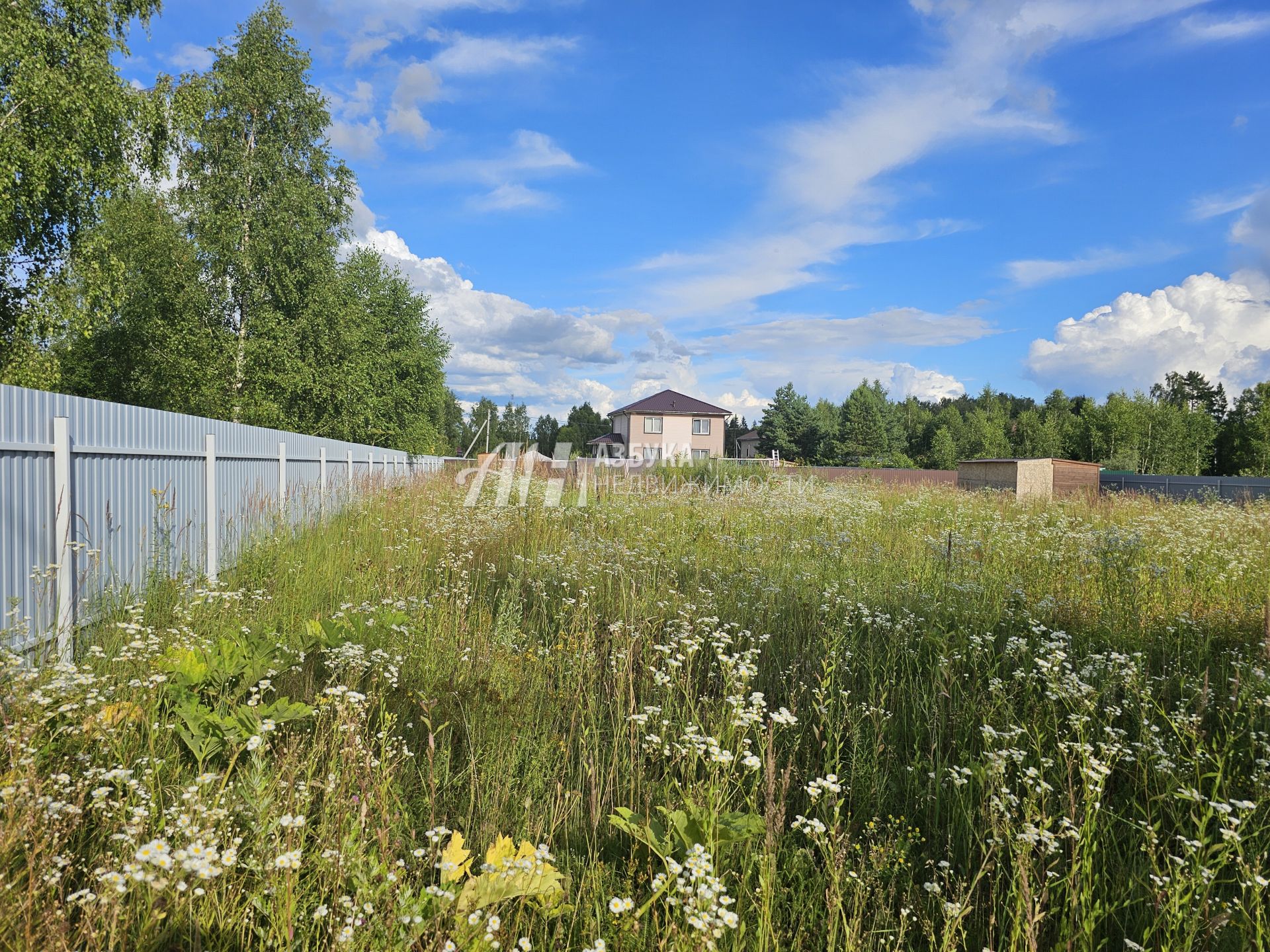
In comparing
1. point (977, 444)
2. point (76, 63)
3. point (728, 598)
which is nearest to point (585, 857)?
point (728, 598)

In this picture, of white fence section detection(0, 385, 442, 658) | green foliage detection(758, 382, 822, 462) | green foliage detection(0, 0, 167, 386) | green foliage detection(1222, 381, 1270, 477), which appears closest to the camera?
white fence section detection(0, 385, 442, 658)

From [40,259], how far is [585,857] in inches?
695

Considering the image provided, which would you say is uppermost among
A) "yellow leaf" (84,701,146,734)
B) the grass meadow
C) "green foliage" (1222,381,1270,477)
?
"green foliage" (1222,381,1270,477)

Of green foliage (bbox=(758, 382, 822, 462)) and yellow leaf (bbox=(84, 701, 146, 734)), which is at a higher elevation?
green foliage (bbox=(758, 382, 822, 462))

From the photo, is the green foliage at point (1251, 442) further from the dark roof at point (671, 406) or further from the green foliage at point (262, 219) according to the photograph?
the green foliage at point (262, 219)

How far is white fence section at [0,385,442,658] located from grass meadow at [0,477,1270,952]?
0.48m

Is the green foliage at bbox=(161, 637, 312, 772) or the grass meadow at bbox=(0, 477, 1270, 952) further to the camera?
the green foliage at bbox=(161, 637, 312, 772)

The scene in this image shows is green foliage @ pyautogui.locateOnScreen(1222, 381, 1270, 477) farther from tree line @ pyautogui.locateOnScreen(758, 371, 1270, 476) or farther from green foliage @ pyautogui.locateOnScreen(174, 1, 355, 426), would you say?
green foliage @ pyautogui.locateOnScreen(174, 1, 355, 426)

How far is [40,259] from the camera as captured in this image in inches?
538

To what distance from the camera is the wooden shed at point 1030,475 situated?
17.7 metres

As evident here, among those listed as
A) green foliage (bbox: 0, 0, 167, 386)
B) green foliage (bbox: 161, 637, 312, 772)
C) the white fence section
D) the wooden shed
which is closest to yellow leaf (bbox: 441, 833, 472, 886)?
green foliage (bbox: 161, 637, 312, 772)

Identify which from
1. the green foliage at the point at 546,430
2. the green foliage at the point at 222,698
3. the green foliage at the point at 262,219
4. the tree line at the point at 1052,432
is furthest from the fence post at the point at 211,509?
the green foliage at the point at 546,430

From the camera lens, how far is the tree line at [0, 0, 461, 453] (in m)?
12.7

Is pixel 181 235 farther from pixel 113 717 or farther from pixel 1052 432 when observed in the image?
pixel 1052 432
